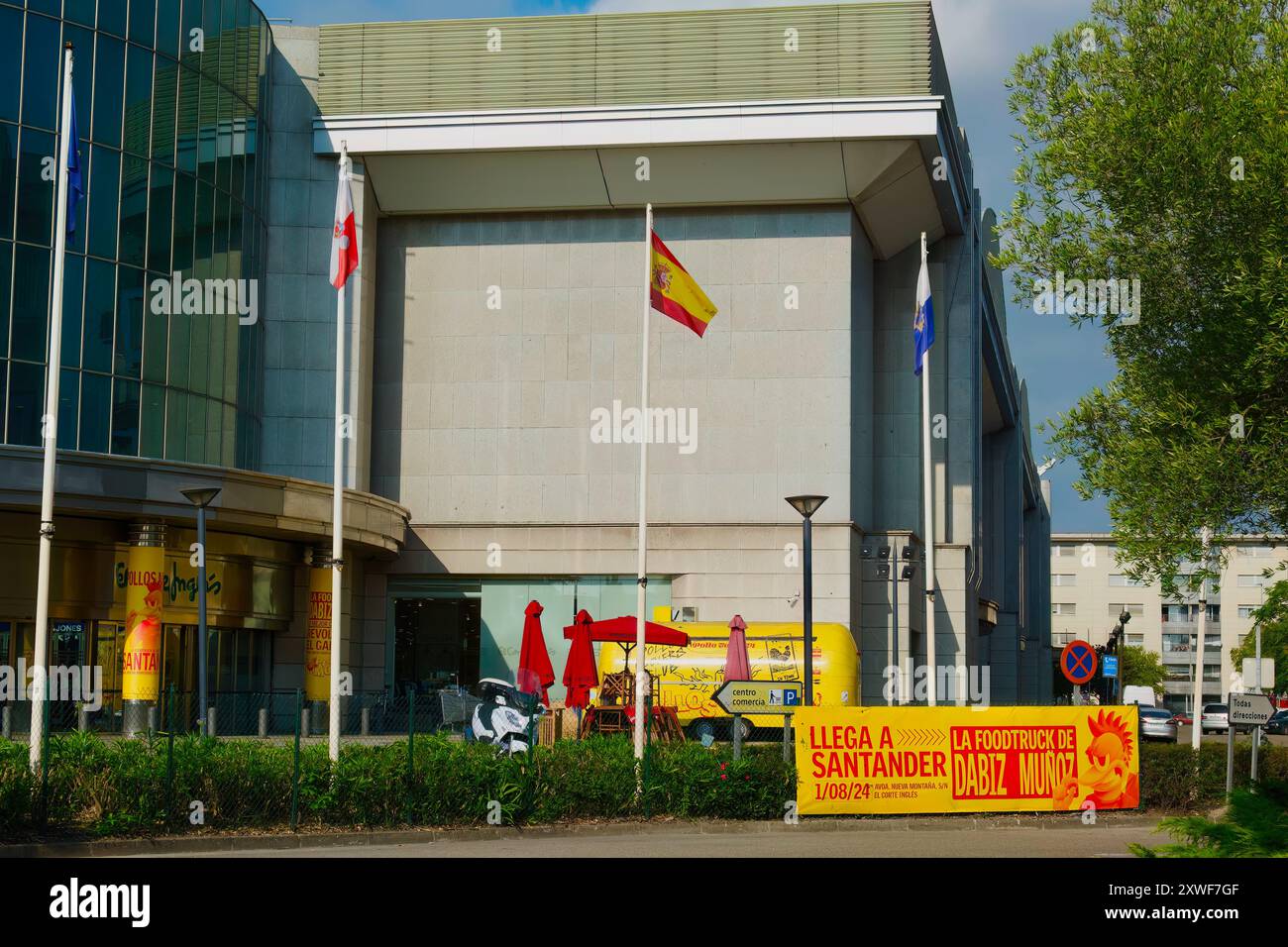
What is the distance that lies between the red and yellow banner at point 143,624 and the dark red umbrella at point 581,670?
9.85 m

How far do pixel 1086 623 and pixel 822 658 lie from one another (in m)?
123

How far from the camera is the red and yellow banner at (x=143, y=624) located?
33375mm

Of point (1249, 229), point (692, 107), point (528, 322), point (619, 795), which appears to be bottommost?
point (619, 795)

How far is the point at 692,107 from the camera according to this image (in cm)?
4147

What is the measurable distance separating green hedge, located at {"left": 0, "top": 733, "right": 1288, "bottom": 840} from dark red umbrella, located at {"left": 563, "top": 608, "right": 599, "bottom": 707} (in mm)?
6911

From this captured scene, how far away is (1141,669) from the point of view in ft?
449

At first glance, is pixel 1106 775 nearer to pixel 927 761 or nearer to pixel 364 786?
pixel 927 761

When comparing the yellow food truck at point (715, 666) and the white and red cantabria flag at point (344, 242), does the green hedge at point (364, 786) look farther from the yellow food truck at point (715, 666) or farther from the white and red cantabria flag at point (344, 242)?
the yellow food truck at point (715, 666)

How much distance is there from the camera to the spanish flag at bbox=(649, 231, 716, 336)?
77.5 feet

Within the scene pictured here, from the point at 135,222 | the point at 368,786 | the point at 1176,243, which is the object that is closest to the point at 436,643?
the point at 135,222

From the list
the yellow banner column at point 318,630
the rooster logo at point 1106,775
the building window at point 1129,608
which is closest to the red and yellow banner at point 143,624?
the yellow banner column at point 318,630

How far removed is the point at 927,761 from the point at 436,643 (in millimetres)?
24479
